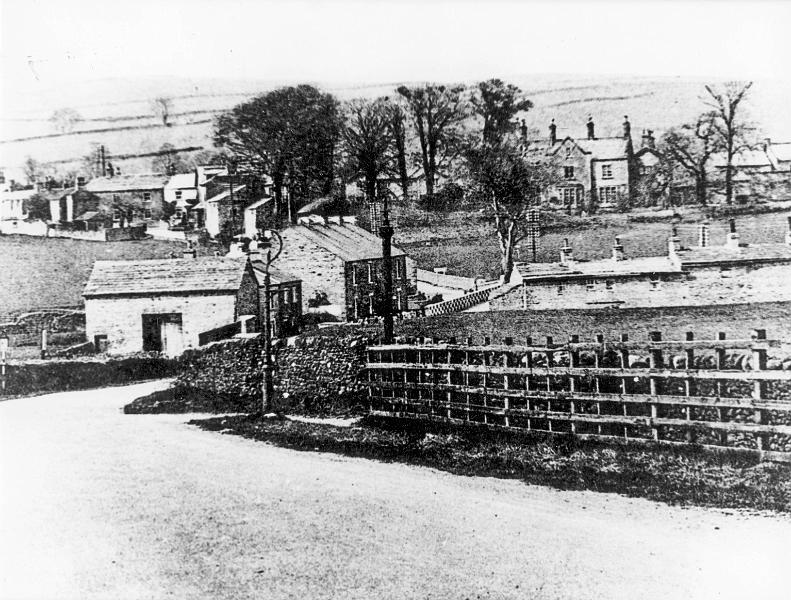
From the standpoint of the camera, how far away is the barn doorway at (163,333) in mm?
5379

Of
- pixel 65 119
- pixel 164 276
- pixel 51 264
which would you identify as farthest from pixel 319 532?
pixel 65 119

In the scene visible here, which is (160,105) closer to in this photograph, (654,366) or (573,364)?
(573,364)

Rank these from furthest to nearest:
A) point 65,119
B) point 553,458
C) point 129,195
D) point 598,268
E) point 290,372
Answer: point 129,195 → point 290,372 → point 65,119 → point 598,268 → point 553,458

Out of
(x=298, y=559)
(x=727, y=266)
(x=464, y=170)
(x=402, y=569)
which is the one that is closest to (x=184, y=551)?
(x=298, y=559)

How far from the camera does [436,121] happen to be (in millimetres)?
5336

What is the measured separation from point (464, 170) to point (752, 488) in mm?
3142

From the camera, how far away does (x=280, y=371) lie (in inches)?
220

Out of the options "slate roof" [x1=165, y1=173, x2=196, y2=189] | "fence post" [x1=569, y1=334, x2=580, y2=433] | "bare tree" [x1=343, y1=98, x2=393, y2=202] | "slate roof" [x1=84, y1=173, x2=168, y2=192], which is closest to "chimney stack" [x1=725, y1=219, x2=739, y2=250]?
"fence post" [x1=569, y1=334, x2=580, y2=433]

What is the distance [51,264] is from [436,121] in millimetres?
3395

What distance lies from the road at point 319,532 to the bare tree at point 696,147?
2.55m

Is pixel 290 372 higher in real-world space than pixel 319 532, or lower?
higher

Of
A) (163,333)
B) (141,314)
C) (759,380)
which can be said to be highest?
(141,314)

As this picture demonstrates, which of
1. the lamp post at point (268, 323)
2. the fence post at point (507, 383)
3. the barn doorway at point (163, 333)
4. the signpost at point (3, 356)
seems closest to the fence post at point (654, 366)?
the fence post at point (507, 383)

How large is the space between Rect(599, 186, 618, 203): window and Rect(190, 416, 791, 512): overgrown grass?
2043 millimetres
